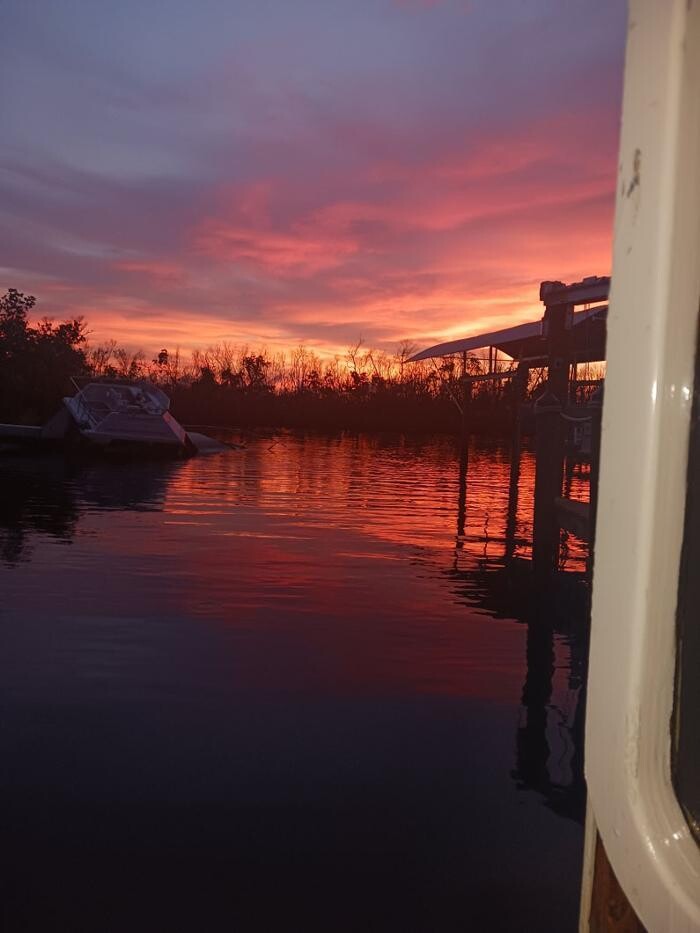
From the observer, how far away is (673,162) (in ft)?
3.11

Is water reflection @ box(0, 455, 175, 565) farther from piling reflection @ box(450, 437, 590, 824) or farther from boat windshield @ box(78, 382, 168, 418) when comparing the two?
piling reflection @ box(450, 437, 590, 824)

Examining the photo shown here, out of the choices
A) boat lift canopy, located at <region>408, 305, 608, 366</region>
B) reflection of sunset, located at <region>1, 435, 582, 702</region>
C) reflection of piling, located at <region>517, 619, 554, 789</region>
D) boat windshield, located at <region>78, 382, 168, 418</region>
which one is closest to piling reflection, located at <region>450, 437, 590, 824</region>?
reflection of piling, located at <region>517, 619, 554, 789</region>

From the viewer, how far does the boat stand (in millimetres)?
23906

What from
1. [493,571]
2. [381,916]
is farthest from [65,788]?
[493,571]

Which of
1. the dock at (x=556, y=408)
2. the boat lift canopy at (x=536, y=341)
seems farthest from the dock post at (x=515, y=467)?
the boat lift canopy at (x=536, y=341)

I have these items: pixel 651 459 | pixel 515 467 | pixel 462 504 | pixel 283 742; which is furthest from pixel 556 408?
pixel 515 467

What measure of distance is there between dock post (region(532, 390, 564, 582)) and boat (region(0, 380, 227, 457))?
17.6 m

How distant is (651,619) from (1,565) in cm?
797

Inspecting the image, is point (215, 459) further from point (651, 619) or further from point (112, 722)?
point (651, 619)

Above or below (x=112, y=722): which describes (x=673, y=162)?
above

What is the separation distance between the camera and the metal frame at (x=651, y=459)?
3.05 feet

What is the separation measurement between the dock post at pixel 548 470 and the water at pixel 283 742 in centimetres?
67

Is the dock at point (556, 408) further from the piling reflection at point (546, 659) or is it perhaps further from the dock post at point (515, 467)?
the piling reflection at point (546, 659)

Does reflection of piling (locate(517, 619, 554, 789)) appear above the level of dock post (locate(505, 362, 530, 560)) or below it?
below
